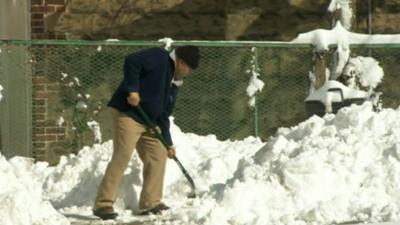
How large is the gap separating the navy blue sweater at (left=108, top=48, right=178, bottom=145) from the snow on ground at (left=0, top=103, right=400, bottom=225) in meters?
0.90

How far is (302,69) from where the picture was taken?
14516 millimetres

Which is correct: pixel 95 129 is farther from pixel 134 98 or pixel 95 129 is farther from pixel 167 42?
pixel 134 98

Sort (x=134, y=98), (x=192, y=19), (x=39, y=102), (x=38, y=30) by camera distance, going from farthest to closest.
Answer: (x=192, y=19), (x=38, y=30), (x=39, y=102), (x=134, y=98)

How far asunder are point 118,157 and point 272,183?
1314mm

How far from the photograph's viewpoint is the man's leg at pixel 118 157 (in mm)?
9398

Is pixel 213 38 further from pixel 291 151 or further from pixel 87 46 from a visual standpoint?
pixel 291 151

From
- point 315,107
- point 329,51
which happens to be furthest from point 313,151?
point 329,51

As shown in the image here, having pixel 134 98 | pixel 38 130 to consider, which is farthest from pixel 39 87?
pixel 134 98

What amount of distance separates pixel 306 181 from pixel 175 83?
4.83 ft

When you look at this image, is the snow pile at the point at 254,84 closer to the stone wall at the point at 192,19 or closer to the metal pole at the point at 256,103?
the metal pole at the point at 256,103

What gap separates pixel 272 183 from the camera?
30.2 feet

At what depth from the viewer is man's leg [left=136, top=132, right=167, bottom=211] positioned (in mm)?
9609

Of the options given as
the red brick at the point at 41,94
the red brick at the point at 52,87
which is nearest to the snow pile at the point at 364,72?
the red brick at the point at 52,87

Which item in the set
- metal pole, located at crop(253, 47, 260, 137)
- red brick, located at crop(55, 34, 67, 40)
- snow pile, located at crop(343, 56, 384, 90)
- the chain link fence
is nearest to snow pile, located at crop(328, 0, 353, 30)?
the chain link fence
